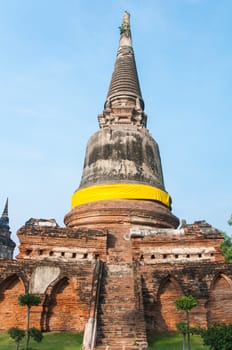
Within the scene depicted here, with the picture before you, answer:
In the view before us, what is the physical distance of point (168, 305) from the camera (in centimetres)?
1202

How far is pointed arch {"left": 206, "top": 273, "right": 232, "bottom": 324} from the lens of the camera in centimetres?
1179

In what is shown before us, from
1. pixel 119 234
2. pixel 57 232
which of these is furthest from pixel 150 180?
pixel 57 232

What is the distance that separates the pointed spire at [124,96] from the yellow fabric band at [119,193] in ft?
16.8

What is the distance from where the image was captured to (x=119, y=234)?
15531mm

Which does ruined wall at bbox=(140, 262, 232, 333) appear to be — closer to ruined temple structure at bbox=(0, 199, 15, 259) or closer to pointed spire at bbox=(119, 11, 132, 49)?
pointed spire at bbox=(119, 11, 132, 49)

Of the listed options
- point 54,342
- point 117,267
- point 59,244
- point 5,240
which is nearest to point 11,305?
point 54,342

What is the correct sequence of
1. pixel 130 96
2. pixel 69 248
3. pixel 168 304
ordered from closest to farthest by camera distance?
pixel 168 304 < pixel 69 248 < pixel 130 96

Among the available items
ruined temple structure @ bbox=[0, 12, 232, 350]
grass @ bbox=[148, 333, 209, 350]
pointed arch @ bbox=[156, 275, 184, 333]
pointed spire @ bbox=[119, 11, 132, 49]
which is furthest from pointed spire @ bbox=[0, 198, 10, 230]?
grass @ bbox=[148, 333, 209, 350]

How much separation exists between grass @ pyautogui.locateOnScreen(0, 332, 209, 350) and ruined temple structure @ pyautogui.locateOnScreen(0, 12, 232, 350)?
537 millimetres

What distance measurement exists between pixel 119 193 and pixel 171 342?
7986 mm

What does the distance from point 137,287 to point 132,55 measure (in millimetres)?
18548

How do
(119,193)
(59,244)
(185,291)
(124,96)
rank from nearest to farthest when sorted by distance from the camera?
(185,291) < (59,244) < (119,193) < (124,96)

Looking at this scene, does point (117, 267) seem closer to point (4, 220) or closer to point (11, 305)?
point (11, 305)

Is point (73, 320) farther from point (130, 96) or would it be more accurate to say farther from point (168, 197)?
point (130, 96)
